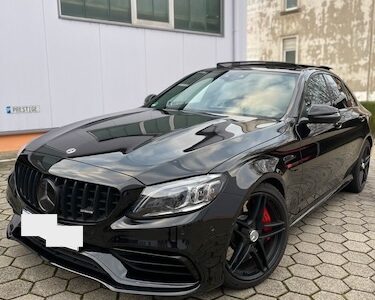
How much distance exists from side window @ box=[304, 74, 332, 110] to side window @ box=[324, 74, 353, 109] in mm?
170

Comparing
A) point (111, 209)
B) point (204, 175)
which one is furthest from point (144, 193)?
point (204, 175)

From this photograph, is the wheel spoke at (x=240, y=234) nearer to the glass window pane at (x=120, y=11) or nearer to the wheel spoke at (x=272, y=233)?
the wheel spoke at (x=272, y=233)

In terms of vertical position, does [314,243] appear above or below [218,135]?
below

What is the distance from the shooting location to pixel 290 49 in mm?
18766

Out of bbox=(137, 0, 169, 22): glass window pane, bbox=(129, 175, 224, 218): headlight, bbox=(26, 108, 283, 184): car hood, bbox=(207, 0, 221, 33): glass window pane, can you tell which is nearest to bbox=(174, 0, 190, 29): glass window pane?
bbox=(137, 0, 169, 22): glass window pane

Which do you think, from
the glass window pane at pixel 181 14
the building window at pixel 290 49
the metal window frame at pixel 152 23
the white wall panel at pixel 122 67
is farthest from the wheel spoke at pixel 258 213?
the building window at pixel 290 49

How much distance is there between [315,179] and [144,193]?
1.88m

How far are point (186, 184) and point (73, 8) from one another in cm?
543

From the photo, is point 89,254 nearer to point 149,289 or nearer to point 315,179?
point 149,289

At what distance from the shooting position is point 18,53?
20.0 feet

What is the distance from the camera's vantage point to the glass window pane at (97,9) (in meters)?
6.85

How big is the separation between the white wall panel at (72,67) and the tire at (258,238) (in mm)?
4794

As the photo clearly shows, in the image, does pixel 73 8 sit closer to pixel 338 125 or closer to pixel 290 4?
pixel 338 125

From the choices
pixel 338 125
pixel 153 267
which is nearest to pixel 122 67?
pixel 338 125
